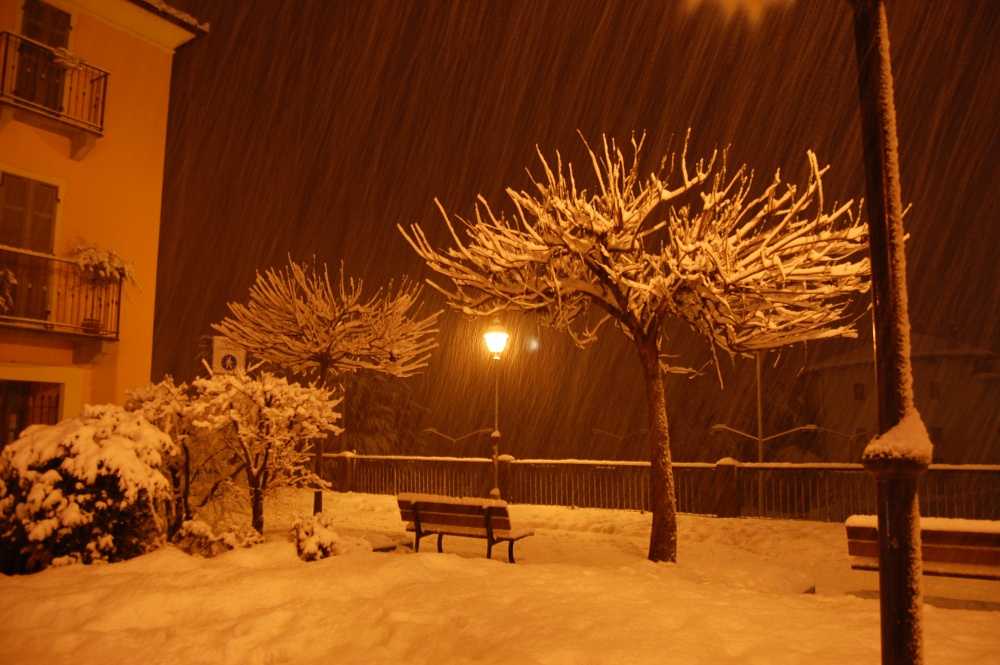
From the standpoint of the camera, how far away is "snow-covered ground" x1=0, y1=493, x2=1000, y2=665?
461cm

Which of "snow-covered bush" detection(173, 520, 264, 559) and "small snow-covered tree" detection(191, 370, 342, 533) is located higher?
"small snow-covered tree" detection(191, 370, 342, 533)

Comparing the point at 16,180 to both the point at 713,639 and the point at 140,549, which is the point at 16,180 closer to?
the point at 140,549

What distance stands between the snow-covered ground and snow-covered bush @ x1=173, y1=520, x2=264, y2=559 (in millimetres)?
955

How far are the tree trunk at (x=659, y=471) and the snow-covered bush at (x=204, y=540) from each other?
17.0 feet

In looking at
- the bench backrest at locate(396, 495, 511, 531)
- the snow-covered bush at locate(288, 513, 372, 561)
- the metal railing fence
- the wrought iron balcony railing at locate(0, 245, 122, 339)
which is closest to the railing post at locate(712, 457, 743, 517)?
the metal railing fence

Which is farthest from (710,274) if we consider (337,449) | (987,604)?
(337,449)

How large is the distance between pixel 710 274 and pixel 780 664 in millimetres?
5753

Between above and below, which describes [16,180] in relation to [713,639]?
above

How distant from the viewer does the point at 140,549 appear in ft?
25.3

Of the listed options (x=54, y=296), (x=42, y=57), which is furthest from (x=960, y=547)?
(x=42, y=57)

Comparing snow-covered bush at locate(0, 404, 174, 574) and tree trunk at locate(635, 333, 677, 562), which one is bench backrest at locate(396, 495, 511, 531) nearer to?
tree trunk at locate(635, 333, 677, 562)

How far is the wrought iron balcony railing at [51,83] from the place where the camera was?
12.4 m

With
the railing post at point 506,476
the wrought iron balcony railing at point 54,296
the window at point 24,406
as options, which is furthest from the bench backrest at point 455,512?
the window at point 24,406

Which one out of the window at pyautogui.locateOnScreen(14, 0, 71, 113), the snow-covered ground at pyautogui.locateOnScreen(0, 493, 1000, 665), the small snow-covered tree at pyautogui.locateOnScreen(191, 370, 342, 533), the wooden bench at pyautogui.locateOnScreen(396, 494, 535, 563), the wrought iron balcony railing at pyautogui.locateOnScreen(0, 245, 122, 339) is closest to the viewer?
the snow-covered ground at pyautogui.locateOnScreen(0, 493, 1000, 665)
